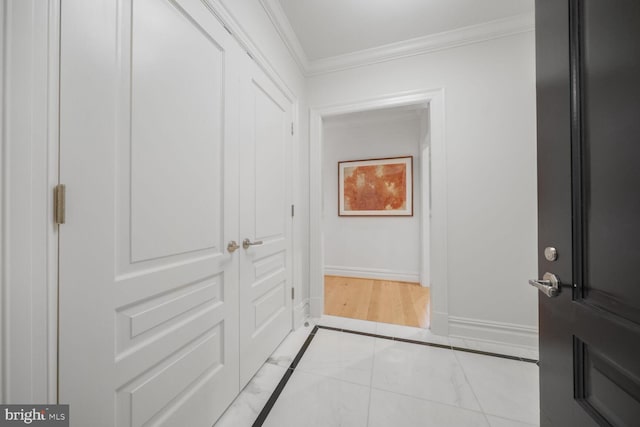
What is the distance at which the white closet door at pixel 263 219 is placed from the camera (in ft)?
4.62

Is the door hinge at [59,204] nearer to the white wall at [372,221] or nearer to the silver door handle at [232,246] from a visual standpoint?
the silver door handle at [232,246]

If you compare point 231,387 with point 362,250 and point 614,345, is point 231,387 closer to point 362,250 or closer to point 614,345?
point 614,345

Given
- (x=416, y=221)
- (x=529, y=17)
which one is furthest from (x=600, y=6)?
(x=416, y=221)

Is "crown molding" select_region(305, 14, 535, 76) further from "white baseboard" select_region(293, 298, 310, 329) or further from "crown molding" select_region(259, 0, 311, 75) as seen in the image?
"white baseboard" select_region(293, 298, 310, 329)

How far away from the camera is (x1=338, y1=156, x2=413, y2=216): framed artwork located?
348cm

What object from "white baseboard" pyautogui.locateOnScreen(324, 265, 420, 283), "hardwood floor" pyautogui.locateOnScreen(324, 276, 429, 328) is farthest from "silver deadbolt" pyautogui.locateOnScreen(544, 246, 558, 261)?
"white baseboard" pyautogui.locateOnScreen(324, 265, 420, 283)

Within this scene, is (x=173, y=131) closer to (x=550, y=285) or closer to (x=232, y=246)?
(x=232, y=246)

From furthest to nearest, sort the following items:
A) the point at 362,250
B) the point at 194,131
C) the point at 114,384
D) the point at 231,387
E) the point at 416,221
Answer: the point at 362,250
the point at 416,221
the point at 231,387
the point at 194,131
the point at 114,384

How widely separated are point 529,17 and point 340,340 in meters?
2.85

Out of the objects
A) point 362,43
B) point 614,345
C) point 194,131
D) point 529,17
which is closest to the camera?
point 614,345

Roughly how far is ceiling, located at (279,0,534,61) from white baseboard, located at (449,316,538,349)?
2360 millimetres

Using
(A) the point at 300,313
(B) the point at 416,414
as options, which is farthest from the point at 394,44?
(B) the point at 416,414

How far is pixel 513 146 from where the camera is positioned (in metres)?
1.85

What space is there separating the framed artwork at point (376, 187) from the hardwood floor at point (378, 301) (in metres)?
1.04
